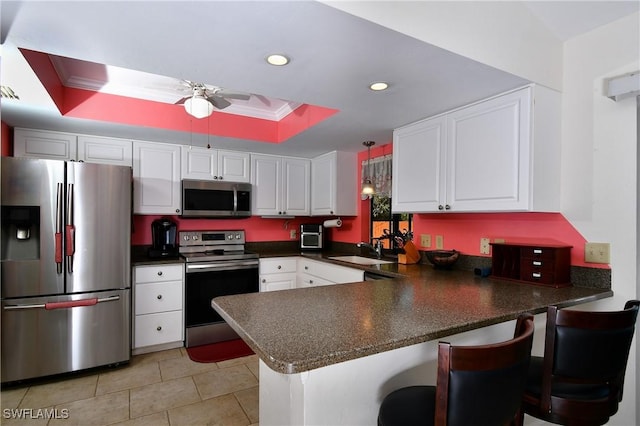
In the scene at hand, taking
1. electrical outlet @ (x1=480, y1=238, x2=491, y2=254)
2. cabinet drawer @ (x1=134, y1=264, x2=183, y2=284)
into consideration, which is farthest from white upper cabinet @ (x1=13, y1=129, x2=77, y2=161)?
electrical outlet @ (x1=480, y1=238, x2=491, y2=254)

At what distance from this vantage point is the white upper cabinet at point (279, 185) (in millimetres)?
3908

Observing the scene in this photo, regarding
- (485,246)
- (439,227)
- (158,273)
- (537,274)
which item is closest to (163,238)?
(158,273)

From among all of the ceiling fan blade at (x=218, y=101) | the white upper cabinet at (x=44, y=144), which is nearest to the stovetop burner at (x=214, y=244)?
the white upper cabinet at (x=44, y=144)

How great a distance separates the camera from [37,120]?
266 centimetres

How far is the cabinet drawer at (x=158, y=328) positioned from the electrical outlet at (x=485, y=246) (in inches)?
112

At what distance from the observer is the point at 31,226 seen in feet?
8.28

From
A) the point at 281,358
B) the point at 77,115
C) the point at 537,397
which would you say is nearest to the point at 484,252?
the point at 537,397

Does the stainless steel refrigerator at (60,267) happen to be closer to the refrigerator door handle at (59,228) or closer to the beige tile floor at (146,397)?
the refrigerator door handle at (59,228)

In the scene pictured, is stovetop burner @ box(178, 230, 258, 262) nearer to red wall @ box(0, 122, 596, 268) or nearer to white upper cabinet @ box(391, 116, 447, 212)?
red wall @ box(0, 122, 596, 268)

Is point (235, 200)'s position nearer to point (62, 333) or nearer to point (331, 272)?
point (331, 272)

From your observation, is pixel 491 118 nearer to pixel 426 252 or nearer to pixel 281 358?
pixel 426 252

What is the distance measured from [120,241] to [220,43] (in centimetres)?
208

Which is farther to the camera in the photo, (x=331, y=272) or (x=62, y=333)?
(x=331, y=272)

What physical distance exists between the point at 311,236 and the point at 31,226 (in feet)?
8.78
